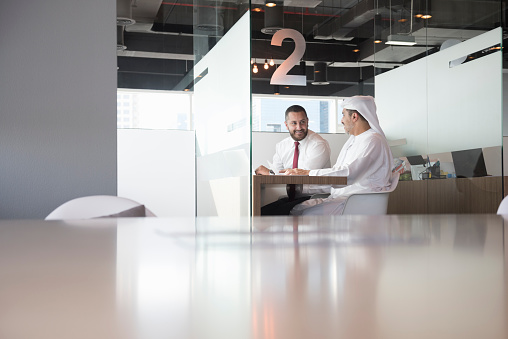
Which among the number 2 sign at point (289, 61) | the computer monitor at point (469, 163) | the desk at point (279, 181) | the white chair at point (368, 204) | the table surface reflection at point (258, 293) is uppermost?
the number 2 sign at point (289, 61)

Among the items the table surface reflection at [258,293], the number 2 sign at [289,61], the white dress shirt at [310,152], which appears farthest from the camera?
the number 2 sign at [289,61]

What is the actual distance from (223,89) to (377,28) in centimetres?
338

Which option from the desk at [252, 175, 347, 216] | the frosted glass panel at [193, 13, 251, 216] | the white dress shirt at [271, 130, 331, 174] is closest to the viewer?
the desk at [252, 175, 347, 216]

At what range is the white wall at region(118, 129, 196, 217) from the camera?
Answer: 5.78 m

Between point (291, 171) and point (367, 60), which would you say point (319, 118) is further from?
point (291, 171)

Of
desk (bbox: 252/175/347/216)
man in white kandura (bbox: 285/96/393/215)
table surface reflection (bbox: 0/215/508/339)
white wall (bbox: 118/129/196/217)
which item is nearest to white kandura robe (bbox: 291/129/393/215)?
man in white kandura (bbox: 285/96/393/215)

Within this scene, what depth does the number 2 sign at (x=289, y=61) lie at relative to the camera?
24.3ft

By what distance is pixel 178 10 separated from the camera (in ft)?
21.3

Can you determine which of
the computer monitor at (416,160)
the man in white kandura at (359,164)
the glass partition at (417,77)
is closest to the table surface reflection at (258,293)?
the man in white kandura at (359,164)

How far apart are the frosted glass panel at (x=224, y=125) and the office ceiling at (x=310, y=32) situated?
225 mm

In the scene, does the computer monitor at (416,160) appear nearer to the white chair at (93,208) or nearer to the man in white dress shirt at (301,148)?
the man in white dress shirt at (301,148)

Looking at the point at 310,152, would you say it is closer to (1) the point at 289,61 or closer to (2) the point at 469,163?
(2) the point at 469,163

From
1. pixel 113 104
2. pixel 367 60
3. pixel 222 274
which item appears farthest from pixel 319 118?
pixel 222 274

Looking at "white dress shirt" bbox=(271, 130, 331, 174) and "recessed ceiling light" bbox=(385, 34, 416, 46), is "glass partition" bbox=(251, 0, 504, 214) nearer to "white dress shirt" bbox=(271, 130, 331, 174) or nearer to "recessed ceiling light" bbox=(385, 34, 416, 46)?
"recessed ceiling light" bbox=(385, 34, 416, 46)
